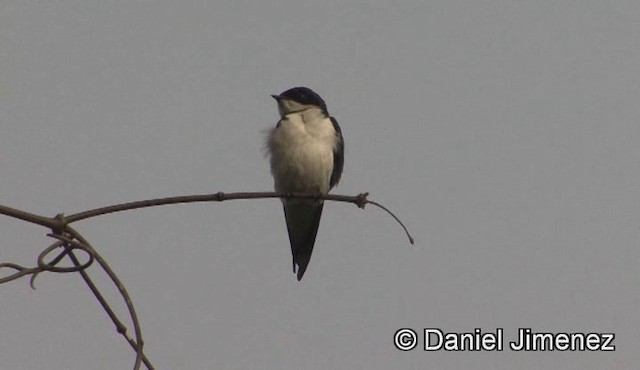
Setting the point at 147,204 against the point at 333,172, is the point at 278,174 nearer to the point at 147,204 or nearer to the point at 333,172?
the point at 333,172

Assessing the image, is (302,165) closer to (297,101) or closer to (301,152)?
(301,152)

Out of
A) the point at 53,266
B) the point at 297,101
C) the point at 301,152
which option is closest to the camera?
the point at 53,266

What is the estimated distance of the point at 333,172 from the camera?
7152 mm

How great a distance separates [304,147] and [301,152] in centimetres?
5

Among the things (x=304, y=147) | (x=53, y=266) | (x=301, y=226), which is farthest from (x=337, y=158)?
(x=53, y=266)

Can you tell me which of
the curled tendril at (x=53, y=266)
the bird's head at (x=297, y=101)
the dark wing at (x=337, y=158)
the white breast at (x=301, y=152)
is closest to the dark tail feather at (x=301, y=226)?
the dark wing at (x=337, y=158)

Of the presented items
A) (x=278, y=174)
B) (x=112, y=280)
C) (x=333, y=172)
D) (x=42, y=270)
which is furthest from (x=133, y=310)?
(x=333, y=172)

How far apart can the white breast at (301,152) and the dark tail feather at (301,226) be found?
526mm

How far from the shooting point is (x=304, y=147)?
21.9ft

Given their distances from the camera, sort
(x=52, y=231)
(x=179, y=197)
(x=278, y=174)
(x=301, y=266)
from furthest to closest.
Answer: (x=301, y=266), (x=278, y=174), (x=179, y=197), (x=52, y=231)

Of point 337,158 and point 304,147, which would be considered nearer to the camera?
point 304,147

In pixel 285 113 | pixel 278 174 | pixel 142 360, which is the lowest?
pixel 142 360

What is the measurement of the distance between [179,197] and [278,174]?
4.36 meters

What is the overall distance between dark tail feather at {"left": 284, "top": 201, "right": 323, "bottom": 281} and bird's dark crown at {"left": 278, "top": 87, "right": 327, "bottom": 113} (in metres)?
0.77
